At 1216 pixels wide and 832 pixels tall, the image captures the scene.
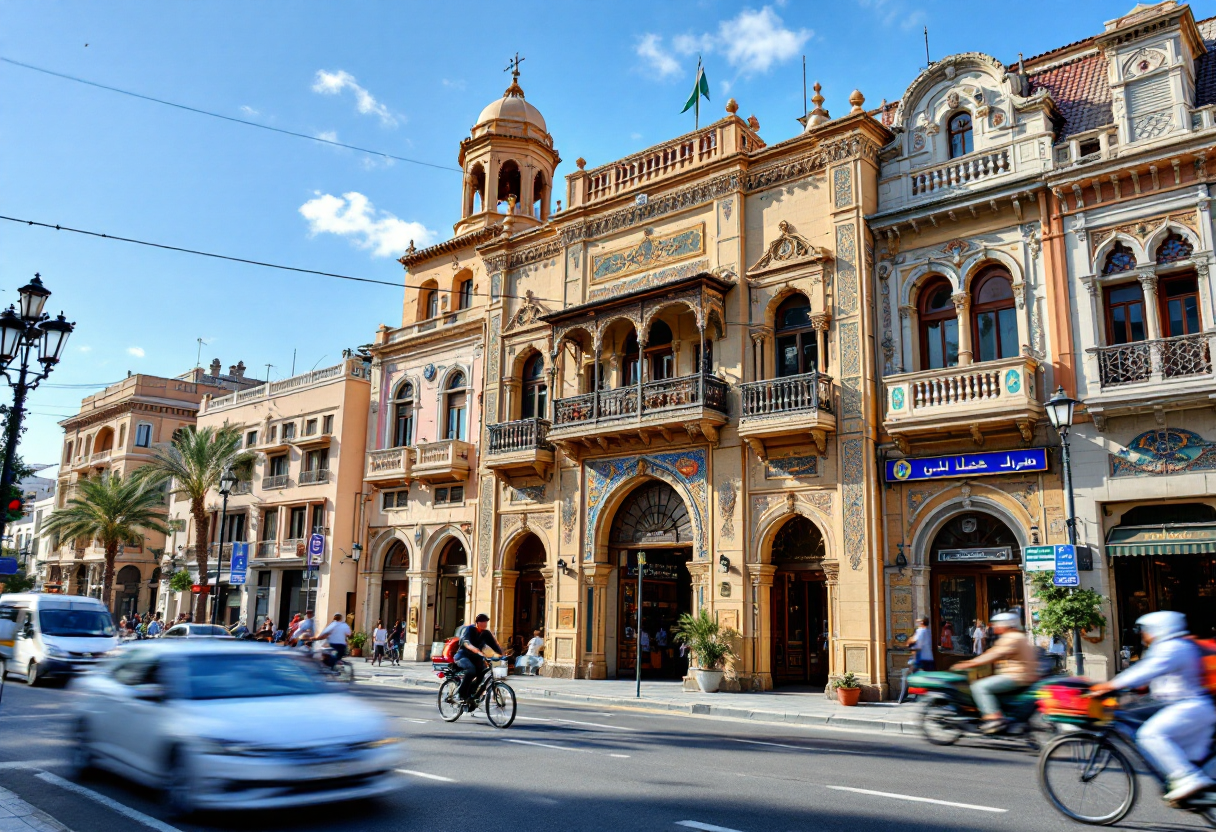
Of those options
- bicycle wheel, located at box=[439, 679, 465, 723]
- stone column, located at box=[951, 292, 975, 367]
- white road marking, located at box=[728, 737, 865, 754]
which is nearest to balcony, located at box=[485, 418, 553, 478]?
stone column, located at box=[951, 292, 975, 367]

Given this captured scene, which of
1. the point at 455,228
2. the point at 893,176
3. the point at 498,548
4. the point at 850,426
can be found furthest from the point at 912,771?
the point at 455,228

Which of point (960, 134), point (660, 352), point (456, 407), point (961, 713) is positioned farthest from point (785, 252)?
point (961, 713)

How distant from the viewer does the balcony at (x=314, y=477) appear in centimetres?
3775

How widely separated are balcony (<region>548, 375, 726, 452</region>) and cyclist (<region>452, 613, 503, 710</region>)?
1052cm

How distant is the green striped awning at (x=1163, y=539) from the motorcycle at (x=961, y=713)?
753 centimetres

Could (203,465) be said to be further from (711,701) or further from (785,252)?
(711,701)

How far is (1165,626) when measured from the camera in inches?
290

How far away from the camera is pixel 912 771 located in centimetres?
1059

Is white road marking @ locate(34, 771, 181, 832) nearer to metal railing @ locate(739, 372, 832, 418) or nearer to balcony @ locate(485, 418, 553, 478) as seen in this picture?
metal railing @ locate(739, 372, 832, 418)

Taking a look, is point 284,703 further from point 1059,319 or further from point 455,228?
point 455,228

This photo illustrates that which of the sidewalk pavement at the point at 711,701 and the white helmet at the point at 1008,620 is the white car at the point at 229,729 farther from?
the sidewalk pavement at the point at 711,701

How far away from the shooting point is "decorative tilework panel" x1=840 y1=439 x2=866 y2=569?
21578 mm

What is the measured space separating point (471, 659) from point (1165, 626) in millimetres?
9849

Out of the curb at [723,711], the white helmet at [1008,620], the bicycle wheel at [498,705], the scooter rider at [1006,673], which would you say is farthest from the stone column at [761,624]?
the white helmet at [1008,620]
